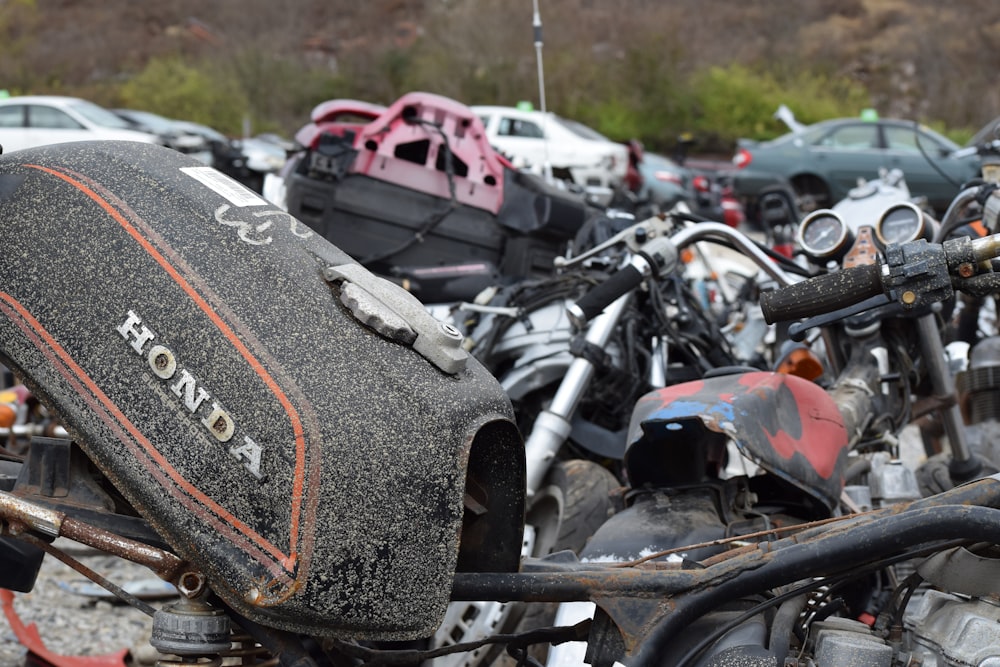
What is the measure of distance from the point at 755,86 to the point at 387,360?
29310 mm

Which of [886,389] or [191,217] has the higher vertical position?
[191,217]

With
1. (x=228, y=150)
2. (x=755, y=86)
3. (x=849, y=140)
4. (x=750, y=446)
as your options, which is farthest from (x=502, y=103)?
(x=750, y=446)

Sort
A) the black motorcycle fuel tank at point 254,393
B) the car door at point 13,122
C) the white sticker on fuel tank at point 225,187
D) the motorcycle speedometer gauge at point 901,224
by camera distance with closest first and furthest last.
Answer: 1. the black motorcycle fuel tank at point 254,393
2. the white sticker on fuel tank at point 225,187
3. the motorcycle speedometer gauge at point 901,224
4. the car door at point 13,122

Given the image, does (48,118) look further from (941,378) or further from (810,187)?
(941,378)

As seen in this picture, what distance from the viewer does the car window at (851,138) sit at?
17406 millimetres

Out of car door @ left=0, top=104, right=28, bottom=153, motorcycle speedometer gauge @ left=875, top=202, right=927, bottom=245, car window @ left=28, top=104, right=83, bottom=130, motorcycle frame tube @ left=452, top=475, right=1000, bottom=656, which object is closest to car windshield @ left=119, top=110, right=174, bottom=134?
car window @ left=28, top=104, right=83, bottom=130

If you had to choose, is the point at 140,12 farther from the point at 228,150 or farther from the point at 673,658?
the point at 673,658

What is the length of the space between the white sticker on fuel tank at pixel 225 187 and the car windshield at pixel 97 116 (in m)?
16.7

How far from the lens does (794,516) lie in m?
2.66

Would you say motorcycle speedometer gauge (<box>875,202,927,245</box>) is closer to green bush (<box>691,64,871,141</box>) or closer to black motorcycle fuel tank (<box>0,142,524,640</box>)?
black motorcycle fuel tank (<box>0,142,524,640</box>)

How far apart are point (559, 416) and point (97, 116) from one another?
16750mm

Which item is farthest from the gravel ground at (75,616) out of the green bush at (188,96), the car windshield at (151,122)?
the green bush at (188,96)

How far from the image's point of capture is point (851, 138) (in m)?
17.6

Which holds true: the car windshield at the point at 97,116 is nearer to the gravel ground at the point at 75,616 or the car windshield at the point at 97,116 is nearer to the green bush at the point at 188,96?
the green bush at the point at 188,96
